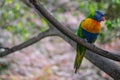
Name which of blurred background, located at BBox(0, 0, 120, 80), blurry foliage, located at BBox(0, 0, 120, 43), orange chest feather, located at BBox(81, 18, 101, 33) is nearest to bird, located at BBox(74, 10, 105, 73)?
orange chest feather, located at BBox(81, 18, 101, 33)

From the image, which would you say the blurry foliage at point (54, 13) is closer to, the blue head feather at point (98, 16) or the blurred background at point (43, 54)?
the blurred background at point (43, 54)

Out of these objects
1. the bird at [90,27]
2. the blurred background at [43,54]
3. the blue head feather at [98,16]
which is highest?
the blue head feather at [98,16]

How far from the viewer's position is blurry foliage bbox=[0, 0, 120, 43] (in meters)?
5.30

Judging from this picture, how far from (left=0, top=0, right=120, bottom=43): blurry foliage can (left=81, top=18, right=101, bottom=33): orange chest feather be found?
0.82 feet

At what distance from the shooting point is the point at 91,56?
401cm

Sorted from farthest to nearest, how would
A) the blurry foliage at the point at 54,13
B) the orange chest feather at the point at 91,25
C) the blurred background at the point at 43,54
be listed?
the blurred background at the point at 43,54 < the blurry foliage at the point at 54,13 < the orange chest feather at the point at 91,25

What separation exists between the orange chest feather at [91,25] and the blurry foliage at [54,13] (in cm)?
25

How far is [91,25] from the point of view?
359cm

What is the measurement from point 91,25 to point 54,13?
4.86m

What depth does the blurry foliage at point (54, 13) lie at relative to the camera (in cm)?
530

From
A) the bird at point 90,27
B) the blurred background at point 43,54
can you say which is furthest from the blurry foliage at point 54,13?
the bird at point 90,27

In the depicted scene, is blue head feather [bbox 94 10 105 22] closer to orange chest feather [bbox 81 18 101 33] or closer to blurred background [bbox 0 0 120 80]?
orange chest feather [bbox 81 18 101 33]

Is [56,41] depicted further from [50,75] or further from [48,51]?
[50,75]

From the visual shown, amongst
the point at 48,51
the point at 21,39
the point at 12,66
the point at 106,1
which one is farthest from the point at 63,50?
the point at 106,1
